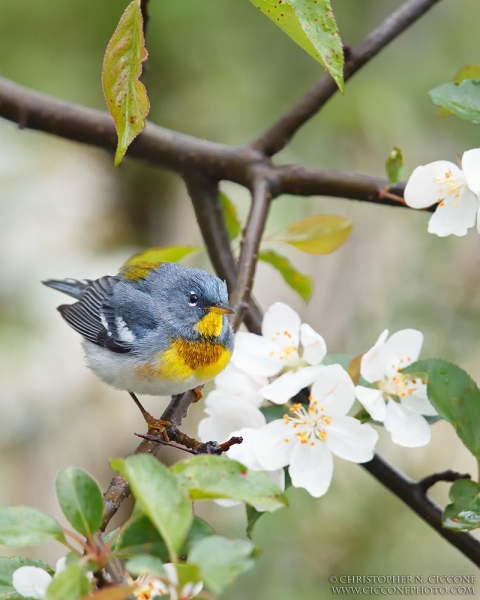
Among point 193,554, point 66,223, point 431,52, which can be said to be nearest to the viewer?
point 193,554

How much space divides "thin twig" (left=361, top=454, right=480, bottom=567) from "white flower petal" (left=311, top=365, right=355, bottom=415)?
295 millimetres

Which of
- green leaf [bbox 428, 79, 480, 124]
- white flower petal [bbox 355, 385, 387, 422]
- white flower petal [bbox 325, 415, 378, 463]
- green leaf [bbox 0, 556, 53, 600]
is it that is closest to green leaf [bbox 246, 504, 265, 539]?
white flower petal [bbox 325, 415, 378, 463]

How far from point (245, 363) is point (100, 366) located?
86 cm

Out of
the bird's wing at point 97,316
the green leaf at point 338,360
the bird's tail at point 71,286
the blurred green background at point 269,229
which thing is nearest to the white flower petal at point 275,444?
the green leaf at point 338,360

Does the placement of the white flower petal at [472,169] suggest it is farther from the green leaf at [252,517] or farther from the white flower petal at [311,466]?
the green leaf at [252,517]

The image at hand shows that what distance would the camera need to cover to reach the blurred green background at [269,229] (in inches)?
128

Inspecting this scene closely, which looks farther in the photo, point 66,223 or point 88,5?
point 66,223

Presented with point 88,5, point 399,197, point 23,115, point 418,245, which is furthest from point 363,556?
point 88,5

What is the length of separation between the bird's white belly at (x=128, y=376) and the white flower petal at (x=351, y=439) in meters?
0.73

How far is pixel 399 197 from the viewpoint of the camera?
5.95 feet

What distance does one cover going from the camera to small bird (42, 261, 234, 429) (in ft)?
6.73

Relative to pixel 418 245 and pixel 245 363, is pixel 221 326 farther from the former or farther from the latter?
pixel 418 245

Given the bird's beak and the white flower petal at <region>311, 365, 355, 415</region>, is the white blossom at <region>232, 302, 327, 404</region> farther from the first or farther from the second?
the bird's beak

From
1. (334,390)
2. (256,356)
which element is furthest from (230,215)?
(334,390)
